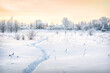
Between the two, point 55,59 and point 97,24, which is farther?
point 97,24

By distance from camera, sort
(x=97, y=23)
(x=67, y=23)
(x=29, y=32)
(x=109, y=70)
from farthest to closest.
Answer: (x=67, y=23) < (x=97, y=23) < (x=29, y=32) < (x=109, y=70)

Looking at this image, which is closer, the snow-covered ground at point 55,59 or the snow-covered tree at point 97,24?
the snow-covered ground at point 55,59

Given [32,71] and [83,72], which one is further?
[32,71]

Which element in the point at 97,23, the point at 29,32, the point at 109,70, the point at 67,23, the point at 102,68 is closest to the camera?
the point at 109,70

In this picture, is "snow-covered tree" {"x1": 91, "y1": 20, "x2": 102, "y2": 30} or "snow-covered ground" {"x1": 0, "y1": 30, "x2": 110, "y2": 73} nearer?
"snow-covered ground" {"x1": 0, "y1": 30, "x2": 110, "y2": 73}

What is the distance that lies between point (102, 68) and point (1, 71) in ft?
8.23

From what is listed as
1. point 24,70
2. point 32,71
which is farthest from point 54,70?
point 24,70

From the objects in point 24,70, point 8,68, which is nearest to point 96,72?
point 24,70

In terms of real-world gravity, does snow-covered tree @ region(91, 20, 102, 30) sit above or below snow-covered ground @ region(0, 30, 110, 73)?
above

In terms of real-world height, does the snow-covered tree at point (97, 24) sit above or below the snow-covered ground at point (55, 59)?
above

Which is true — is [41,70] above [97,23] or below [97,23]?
below

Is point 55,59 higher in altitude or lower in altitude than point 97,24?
lower

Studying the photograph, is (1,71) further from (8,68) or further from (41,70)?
(41,70)

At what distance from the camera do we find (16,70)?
3.52m
